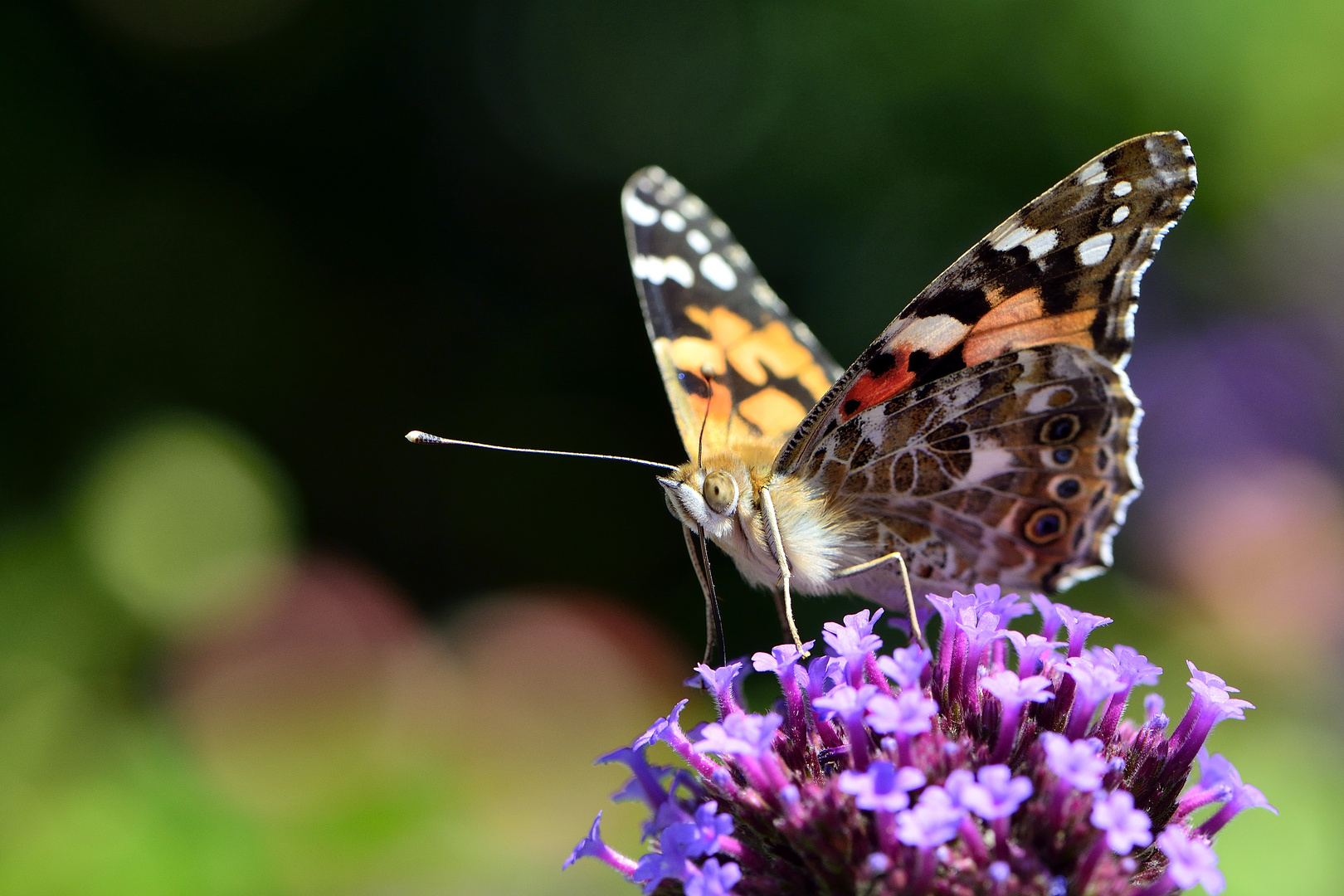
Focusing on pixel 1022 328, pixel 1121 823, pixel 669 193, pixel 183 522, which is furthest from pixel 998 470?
pixel 183 522

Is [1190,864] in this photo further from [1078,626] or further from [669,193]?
[669,193]

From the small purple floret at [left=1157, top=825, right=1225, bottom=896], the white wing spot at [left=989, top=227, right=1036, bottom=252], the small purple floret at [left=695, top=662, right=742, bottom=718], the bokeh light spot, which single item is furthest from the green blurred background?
the white wing spot at [left=989, top=227, right=1036, bottom=252]

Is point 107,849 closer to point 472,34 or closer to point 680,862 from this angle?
point 680,862

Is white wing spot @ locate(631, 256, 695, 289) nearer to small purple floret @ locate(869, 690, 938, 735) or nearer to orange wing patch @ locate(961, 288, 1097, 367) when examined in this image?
orange wing patch @ locate(961, 288, 1097, 367)

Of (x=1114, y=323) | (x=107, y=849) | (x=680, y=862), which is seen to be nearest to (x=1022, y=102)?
(x=1114, y=323)

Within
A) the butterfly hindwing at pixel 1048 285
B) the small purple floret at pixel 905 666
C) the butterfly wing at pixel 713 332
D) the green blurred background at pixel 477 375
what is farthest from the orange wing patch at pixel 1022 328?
the green blurred background at pixel 477 375

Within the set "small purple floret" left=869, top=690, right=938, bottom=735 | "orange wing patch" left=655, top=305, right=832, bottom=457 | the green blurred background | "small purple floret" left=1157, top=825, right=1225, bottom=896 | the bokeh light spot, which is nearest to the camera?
"small purple floret" left=1157, top=825, right=1225, bottom=896

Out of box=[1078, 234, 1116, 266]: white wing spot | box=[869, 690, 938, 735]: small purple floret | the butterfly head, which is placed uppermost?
box=[1078, 234, 1116, 266]: white wing spot
